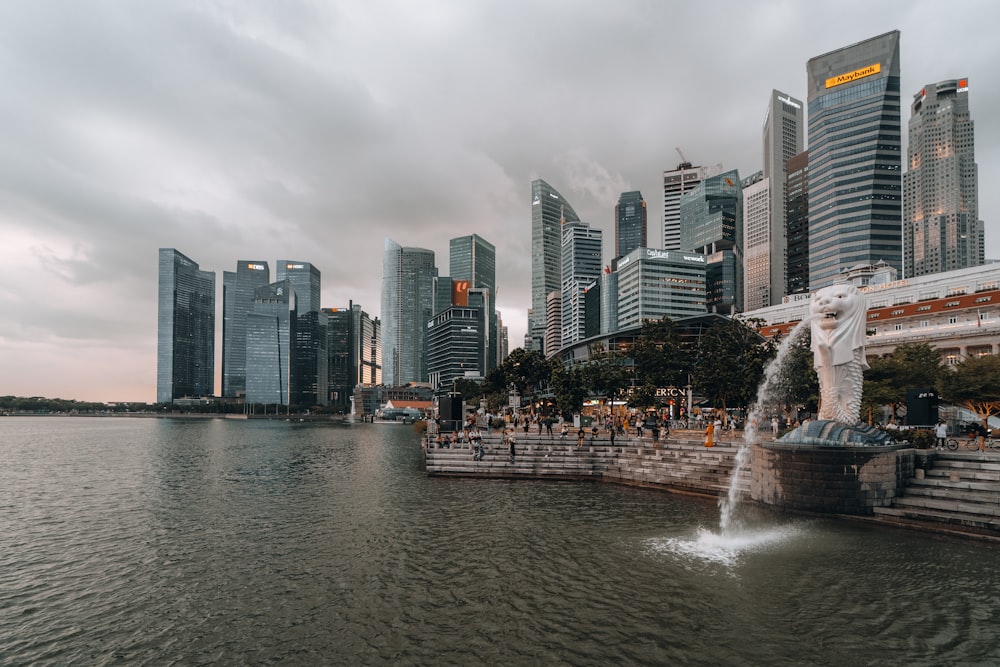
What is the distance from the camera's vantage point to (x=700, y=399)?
8294cm

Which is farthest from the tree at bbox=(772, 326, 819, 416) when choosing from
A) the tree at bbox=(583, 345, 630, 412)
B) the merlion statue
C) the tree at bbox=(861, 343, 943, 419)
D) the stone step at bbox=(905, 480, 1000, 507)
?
the stone step at bbox=(905, 480, 1000, 507)

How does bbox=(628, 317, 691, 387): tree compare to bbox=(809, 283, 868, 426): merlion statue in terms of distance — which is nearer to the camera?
bbox=(809, 283, 868, 426): merlion statue

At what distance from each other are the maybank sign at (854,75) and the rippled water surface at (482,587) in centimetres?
22525

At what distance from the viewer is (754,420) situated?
41688mm

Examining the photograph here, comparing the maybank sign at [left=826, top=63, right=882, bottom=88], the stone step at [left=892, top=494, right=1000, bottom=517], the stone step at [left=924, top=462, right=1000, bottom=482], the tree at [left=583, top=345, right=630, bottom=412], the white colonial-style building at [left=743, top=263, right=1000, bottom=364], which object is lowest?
the stone step at [left=892, top=494, right=1000, bottom=517]

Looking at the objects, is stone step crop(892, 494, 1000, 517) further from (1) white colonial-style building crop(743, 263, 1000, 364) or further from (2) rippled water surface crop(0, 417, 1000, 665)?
(1) white colonial-style building crop(743, 263, 1000, 364)

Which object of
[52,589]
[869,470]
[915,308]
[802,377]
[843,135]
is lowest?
[52,589]

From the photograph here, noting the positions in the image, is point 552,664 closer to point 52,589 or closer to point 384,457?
point 52,589

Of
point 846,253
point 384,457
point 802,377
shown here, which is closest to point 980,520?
point 802,377

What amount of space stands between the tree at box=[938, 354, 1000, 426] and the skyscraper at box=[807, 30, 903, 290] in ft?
463

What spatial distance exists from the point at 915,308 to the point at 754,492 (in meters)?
83.9

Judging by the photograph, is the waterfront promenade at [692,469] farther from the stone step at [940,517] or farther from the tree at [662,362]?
the tree at [662,362]

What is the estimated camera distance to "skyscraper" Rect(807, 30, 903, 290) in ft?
566

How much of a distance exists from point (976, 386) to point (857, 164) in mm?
173416
